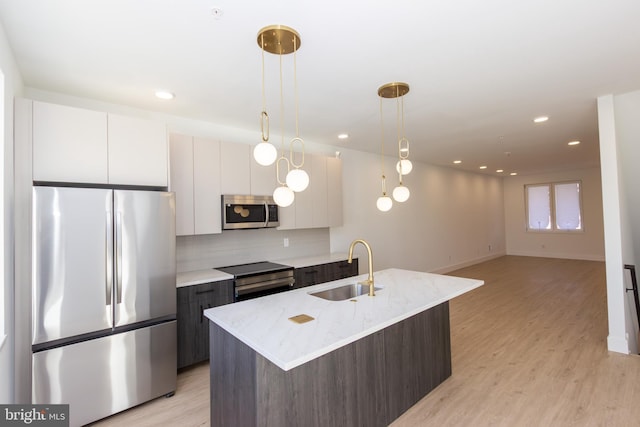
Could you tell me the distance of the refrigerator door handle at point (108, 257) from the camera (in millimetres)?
2289

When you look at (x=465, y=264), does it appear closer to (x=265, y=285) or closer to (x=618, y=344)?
(x=618, y=344)

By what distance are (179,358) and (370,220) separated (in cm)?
369

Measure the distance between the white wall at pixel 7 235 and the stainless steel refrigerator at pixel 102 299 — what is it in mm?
137

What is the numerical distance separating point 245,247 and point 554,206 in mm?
9541

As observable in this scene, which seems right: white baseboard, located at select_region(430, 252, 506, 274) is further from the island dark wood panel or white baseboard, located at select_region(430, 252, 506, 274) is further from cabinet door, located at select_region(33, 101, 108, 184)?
cabinet door, located at select_region(33, 101, 108, 184)

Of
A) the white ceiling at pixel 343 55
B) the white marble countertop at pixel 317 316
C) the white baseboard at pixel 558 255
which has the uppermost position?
the white ceiling at pixel 343 55

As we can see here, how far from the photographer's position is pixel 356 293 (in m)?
2.66

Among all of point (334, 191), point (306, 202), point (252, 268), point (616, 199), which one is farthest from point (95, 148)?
point (616, 199)

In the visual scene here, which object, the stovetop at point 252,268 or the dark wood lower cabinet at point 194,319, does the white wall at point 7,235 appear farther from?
the stovetop at point 252,268

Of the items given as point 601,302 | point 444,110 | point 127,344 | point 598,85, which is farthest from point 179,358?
point 601,302

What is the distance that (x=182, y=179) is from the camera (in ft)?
Answer: 10.3

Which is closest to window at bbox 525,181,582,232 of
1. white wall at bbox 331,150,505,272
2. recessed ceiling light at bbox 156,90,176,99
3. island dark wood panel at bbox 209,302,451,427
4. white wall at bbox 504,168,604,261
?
white wall at bbox 504,168,604,261

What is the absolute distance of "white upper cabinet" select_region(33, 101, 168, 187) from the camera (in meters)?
2.19

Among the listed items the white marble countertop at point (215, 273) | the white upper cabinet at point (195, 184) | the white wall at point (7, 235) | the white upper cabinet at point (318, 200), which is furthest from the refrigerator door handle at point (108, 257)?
the white upper cabinet at point (318, 200)
